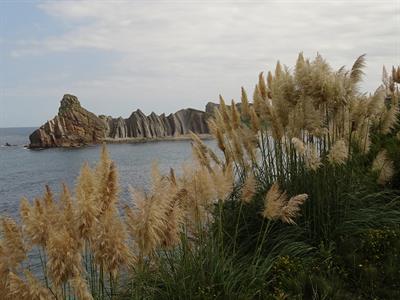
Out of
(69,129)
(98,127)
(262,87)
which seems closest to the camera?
(262,87)

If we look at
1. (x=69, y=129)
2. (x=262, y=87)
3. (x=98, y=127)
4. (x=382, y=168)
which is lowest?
(x=382, y=168)

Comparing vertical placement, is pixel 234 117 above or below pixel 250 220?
above

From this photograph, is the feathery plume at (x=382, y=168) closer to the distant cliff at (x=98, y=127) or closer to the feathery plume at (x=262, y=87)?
the feathery plume at (x=262, y=87)

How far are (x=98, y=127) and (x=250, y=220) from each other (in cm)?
9380

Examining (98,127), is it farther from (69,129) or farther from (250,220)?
(250,220)

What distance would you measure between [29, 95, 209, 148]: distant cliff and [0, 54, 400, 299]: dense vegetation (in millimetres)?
72597

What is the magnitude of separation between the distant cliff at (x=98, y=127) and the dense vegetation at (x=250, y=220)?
7260 centimetres

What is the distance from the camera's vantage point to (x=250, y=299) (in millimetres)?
4301

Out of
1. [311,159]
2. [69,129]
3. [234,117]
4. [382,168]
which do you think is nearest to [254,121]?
[234,117]

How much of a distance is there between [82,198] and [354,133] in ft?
16.3

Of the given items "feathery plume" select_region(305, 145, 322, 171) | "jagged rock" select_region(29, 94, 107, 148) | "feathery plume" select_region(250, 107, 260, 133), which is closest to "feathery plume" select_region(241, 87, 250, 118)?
"feathery plume" select_region(250, 107, 260, 133)

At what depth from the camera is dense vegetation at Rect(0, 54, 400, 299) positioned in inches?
135

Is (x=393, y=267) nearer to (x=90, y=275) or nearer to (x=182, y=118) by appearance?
(x=90, y=275)

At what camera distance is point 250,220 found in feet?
19.3
